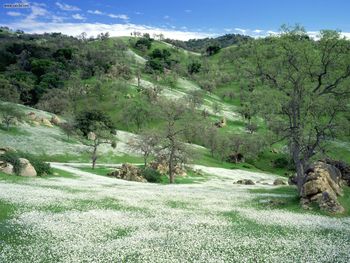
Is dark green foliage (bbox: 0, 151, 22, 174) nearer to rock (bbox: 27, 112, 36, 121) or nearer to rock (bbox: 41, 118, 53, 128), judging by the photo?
rock (bbox: 41, 118, 53, 128)

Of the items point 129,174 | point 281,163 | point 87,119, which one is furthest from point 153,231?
point 281,163

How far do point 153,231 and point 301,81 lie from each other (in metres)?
28.2

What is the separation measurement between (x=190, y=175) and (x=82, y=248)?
67782mm

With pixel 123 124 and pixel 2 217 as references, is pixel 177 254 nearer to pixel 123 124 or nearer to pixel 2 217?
pixel 2 217

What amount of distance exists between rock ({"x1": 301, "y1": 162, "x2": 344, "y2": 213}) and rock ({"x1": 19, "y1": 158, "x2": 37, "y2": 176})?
35.7 m

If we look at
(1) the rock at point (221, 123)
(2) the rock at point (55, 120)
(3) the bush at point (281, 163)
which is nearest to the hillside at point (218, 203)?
(2) the rock at point (55, 120)

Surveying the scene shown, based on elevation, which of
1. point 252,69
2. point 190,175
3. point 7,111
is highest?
point 252,69

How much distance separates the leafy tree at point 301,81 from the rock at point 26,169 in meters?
31.4

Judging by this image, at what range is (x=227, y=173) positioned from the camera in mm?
103500

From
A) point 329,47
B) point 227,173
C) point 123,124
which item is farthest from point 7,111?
point 329,47

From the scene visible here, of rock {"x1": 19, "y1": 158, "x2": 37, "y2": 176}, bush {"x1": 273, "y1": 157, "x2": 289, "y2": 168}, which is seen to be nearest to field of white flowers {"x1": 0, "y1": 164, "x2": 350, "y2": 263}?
rock {"x1": 19, "y1": 158, "x2": 37, "y2": 176}

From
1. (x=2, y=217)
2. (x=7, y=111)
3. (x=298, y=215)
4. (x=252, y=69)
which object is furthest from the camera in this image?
(x=7, y=111)

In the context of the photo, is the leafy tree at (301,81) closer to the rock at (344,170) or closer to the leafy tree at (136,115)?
the rock at (344,170)

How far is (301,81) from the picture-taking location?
1873 inches
